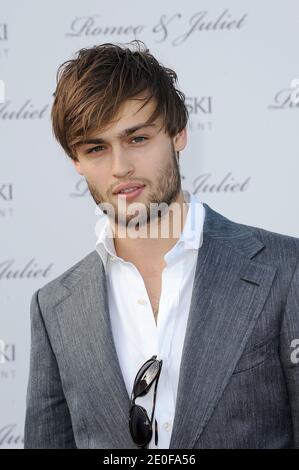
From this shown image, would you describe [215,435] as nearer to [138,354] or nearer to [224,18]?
[138,354]

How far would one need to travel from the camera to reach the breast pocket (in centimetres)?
222

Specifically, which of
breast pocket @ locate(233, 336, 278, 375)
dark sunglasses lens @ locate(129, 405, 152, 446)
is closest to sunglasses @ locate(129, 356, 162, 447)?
dark sunglasses lens @ locate(129, 405, 152, 446)

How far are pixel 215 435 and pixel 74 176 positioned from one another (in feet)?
5.90

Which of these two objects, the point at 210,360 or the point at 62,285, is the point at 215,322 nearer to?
the point at 210,360

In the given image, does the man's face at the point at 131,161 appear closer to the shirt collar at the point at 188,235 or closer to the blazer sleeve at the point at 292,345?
the shirt collar at the point at 188,235

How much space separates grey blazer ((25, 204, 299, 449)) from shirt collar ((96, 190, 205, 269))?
0.08 ft

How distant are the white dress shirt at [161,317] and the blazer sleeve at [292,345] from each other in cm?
32

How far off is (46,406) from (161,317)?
21.0 inches

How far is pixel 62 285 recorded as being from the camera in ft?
8.57

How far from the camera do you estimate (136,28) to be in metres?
3.59

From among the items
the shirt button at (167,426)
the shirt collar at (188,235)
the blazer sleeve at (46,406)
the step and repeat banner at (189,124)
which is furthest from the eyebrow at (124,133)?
the step and repeat banner at (189,124)

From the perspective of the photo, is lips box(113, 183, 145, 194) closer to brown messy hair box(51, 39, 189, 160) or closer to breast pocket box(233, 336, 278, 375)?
brown messy hair box(51, 39, 189, 160)

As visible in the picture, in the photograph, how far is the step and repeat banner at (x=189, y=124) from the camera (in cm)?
351

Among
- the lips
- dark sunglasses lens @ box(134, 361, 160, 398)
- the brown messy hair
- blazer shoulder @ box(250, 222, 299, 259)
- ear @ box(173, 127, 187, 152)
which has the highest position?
the brown messy hair
